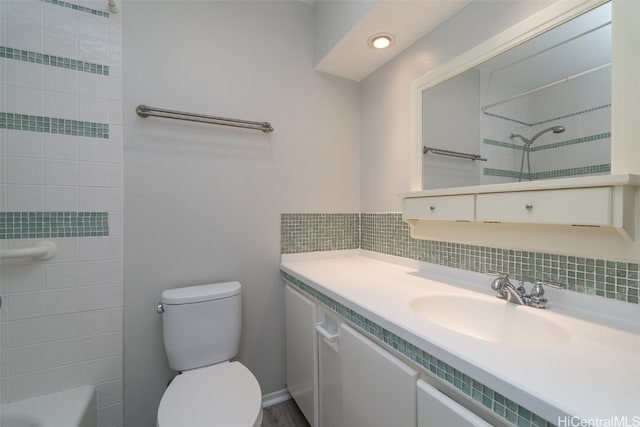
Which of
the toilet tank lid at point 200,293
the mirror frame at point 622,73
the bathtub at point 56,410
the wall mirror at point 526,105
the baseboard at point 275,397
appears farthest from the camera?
the baseboard at point 275,397

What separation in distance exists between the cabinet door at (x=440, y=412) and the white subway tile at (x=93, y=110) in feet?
5.61

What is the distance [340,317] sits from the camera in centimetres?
111

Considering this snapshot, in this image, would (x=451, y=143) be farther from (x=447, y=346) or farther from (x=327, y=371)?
(x=327, y=371)

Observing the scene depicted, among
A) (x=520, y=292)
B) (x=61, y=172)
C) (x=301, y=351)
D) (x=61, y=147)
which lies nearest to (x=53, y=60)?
(x=61, y=147)

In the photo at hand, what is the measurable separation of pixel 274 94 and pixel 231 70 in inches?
10.8

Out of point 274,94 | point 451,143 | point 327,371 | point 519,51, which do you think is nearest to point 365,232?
point 451,143

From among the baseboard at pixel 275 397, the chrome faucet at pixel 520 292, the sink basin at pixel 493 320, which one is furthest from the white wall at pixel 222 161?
the chrome faucet at pixel 520 292

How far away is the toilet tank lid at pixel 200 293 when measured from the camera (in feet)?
4.36

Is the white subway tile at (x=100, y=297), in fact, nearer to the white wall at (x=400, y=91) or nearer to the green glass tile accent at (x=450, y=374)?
→ the green glass tile accent at (x=450, y=374)

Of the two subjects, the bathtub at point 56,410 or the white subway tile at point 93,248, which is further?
the white subway tile at point 93,248

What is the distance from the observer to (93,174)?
4.27 ft

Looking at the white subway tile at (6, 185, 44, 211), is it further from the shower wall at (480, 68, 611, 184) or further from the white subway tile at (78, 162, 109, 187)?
the shower wall at (480, 68, 611, 184)

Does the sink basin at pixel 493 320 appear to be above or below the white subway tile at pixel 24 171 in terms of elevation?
below

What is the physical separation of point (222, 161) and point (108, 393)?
4.22ft
